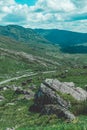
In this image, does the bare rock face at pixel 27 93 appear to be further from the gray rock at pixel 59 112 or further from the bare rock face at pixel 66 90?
the gray rock at pixel 59 112

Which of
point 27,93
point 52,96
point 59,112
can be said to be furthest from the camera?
point 27,93

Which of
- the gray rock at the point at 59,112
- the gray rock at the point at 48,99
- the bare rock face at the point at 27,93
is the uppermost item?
the gray rock at the point at 59,112

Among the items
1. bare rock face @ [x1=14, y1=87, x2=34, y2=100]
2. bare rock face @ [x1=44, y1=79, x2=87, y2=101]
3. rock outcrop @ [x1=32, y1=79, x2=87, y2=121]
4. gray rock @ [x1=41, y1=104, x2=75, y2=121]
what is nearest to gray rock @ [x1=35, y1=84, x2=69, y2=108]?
rock outcrop @ [x1=32, y1=79, x2=87, y2=121]

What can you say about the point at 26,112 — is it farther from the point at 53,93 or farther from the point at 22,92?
the point at 22,92

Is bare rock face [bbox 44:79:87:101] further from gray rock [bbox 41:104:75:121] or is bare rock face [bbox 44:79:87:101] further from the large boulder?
gray rock [bbox 41:104:75:121]

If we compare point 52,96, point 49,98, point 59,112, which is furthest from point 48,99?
point 59,112

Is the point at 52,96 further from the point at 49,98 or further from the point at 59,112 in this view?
the point at 59,112

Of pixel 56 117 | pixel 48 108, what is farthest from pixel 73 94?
pixel 56 117

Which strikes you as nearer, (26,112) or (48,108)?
(48,108)

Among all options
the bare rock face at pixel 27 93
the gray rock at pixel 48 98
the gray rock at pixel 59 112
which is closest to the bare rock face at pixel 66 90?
the gray rock at pixel 48 98

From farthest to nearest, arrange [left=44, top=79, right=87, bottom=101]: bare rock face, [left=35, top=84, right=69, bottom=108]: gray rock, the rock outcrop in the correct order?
[left=44, top=79, right=87, bottom=101]: bare rock face, [left=35, top=84, right=69, bottom=108]: gray rock, the rock outcrop

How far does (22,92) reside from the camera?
97688mm

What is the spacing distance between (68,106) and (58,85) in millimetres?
11672

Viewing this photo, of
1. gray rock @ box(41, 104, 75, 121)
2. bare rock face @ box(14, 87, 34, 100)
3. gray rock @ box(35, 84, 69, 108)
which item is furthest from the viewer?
bare rock face @ box(14, 87, 34, 100)
